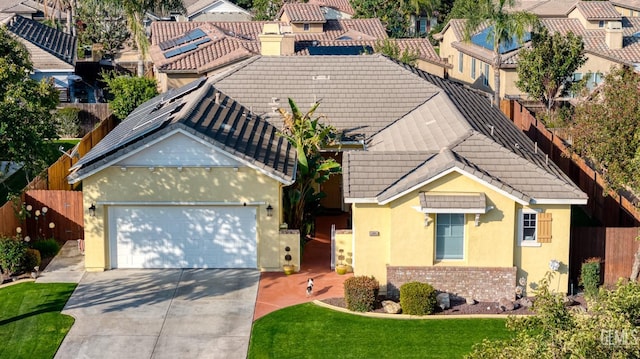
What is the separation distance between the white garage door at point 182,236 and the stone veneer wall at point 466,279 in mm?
4855

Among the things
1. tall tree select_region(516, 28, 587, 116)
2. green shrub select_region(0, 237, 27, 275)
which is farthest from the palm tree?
green shrub select_region(0, 237, 27, 275)

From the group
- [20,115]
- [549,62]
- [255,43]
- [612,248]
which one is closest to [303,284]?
[612,248]

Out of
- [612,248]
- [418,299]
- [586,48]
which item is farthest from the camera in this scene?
[586,48]

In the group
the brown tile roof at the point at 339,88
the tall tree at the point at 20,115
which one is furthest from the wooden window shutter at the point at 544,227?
the tall tree at the point at 20,115

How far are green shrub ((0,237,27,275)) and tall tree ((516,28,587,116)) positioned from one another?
95.0ft

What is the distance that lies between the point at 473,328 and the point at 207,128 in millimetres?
10028

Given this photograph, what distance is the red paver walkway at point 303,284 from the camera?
26.6 metres

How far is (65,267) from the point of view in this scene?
95.7 feet

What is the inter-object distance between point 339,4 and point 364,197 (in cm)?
6068

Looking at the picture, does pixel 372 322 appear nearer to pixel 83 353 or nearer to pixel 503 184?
pixel 503 184

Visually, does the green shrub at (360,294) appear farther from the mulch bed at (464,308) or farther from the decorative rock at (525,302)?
the decorative rock at (525,302)

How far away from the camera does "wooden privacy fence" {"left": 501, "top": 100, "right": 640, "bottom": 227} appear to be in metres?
31.4

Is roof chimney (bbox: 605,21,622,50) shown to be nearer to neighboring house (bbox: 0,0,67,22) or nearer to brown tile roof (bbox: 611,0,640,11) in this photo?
brown tile roof (bbox: 611,0,640,11)

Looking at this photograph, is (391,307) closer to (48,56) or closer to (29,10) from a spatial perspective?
(48,56)
